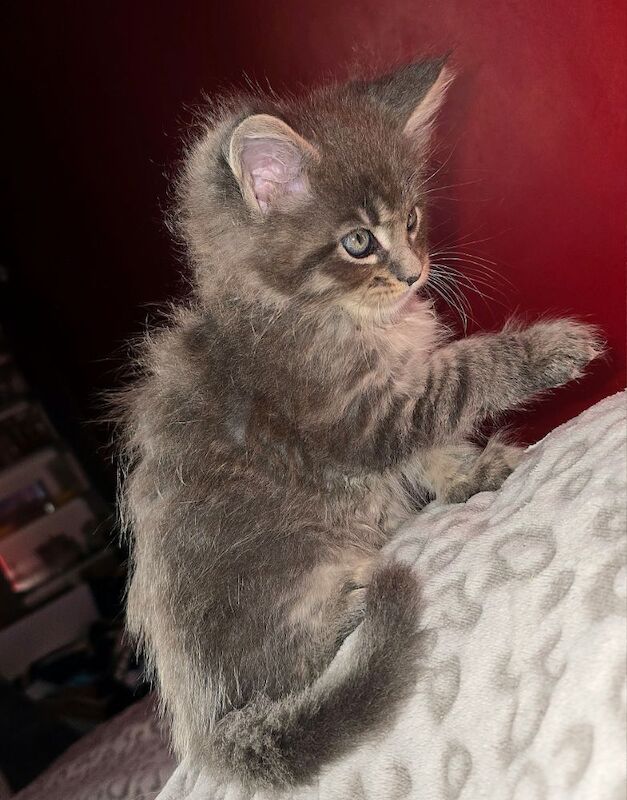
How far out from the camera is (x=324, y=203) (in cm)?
119

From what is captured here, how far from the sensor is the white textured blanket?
745mm

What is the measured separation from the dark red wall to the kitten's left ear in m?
0.16

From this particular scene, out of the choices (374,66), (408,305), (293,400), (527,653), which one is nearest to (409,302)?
(408,305)

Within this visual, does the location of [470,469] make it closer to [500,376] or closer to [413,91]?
[500,376]

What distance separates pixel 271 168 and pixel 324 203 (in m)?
0.10

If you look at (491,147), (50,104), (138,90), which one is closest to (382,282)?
(491,147)

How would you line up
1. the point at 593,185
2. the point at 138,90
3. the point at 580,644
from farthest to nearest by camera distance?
1. the point at 138,90
2. the point at 593,185
3. the point at 580,644

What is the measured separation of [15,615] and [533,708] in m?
2.34

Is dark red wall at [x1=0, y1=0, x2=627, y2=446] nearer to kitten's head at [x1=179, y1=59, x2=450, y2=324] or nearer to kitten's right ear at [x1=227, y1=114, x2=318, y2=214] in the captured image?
kitten's head at [x1=179, y1=59, x2=450, y2=324]

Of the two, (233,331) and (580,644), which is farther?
(233,331)

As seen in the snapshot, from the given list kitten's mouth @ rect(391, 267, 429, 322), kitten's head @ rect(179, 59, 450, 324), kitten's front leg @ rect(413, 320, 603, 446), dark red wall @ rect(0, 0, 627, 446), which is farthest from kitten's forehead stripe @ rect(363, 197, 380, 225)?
dark red wall @ rect(0, 0, 627, 446)

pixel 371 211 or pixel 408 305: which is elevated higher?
pixel 371 211

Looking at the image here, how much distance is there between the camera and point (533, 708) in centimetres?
80

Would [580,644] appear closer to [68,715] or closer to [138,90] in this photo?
[138,90]
